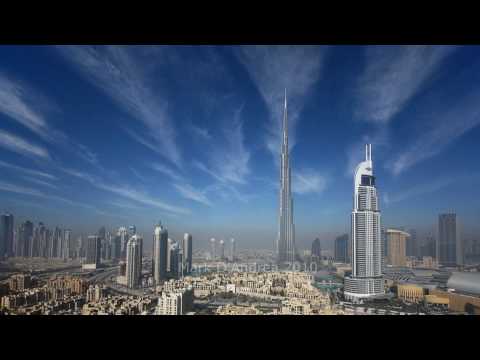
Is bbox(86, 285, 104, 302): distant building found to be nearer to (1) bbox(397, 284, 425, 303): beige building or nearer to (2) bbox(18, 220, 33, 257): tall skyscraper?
(2) bbox(18, 220, 33, 257): tall skyscraper

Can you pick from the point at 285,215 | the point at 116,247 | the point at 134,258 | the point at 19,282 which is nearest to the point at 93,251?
the point at 116,247

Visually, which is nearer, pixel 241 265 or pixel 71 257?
pixel 71 257

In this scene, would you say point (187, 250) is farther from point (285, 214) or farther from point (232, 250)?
point (285, 214)

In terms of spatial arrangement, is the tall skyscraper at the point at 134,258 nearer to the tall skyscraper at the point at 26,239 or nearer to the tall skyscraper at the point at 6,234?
the tall skyscraper at the point at 26,239

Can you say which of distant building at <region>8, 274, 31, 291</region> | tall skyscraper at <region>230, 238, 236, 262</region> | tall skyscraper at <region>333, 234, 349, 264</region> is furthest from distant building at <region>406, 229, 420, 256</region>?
distant building at <region>8, 274, 31, 291</region>
